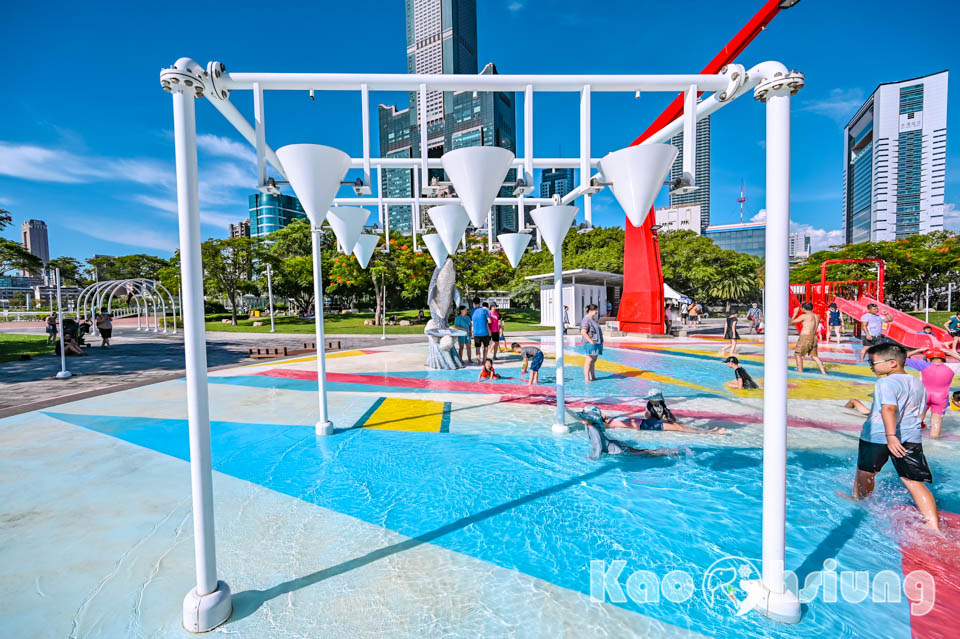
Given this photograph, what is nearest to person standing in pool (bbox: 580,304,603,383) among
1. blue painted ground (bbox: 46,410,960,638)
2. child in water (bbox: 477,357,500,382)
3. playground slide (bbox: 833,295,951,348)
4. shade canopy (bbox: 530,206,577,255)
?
child in water (bbox: 477,357,500,382)

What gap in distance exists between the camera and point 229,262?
33.8 metres

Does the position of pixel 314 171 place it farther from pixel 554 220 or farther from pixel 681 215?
Answer: pixel 681 215

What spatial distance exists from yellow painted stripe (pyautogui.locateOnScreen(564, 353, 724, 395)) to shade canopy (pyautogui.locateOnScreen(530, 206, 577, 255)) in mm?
6216

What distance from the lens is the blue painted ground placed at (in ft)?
10.6

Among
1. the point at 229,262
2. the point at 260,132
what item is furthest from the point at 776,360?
the point at 229,262

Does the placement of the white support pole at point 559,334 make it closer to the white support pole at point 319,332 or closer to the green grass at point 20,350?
the white support pole at point 319,332

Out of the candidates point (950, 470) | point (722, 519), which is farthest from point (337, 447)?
point (950, 470)

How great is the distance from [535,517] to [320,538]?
201 centimetres

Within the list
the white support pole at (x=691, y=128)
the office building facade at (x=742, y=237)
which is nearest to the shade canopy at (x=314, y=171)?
the white support pole at (x=691, y=128)

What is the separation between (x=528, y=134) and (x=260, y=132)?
213 cm

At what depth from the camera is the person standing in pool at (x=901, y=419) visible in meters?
3.58

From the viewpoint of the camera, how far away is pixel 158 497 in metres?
4.43

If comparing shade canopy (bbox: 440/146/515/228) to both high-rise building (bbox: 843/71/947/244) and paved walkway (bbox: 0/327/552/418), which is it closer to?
paved walkway (bbox: 0/327/552/418)

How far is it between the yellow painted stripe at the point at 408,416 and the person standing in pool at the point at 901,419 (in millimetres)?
5379
